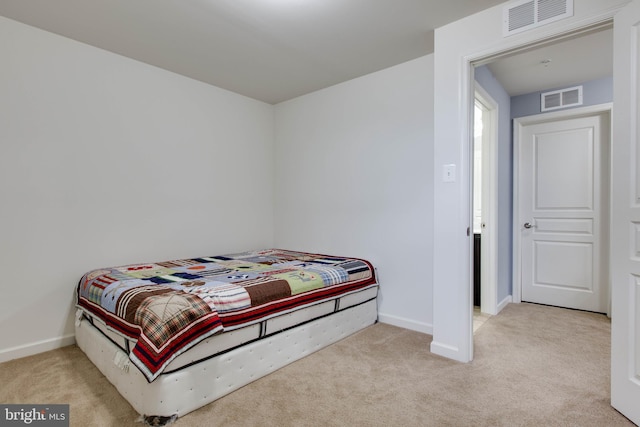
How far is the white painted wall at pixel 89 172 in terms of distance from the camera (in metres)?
2.31

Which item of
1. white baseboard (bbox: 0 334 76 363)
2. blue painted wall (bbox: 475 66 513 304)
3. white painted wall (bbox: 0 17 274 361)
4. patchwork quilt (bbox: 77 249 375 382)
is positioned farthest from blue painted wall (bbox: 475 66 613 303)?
white baseboard (bbox: 0 334 76 363)

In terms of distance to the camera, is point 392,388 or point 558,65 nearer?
point 392,388

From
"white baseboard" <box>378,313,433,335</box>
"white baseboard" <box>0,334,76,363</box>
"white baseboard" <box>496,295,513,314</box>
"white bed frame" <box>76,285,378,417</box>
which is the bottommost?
"white baseboard" <box>496,295,513,314</box>

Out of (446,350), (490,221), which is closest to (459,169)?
(446,350)

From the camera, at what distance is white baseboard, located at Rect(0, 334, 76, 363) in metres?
2.27

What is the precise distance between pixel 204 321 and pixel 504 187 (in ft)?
11.0

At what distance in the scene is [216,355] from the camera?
181 centimetres

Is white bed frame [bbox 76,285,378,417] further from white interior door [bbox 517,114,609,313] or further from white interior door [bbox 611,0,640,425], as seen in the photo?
white interior door [bbox 517,114,609,313]

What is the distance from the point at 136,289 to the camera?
6.51 feet

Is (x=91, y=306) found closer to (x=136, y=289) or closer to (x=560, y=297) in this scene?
(x=136, y=289)

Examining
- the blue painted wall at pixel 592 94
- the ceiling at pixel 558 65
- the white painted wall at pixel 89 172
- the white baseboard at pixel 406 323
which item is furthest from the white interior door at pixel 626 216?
the white painted wall at pixel 89 172

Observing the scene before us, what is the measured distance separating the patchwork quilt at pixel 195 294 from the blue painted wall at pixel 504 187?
157 cm

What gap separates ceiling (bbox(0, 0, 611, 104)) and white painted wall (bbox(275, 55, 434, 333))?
0.96 feet

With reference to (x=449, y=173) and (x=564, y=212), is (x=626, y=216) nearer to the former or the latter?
(x=449, y=173)
